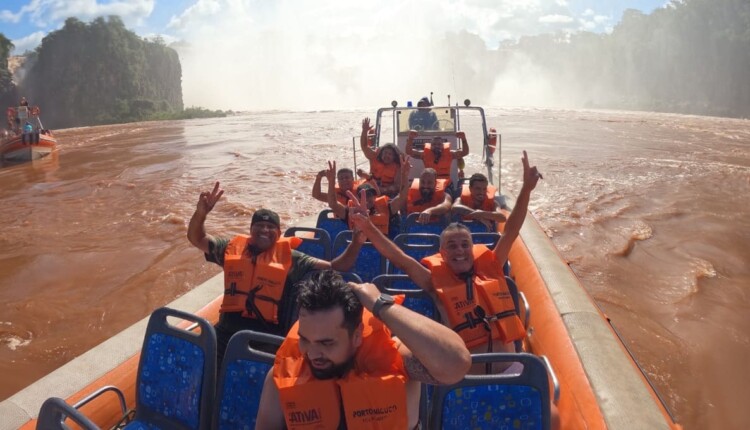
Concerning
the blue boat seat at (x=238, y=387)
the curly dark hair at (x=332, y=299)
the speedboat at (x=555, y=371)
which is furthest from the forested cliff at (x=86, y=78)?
the curly dark hair at (x=332, y=299)

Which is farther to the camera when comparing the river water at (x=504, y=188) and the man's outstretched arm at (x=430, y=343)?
the river water at (x=504, y=188)

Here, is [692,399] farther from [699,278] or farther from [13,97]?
[13,97]

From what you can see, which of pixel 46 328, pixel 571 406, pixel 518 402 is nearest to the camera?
pixel 518 402

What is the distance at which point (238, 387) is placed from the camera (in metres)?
2.27

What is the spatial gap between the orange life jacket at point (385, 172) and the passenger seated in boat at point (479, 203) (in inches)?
46.4

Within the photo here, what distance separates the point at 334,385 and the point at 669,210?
11.1 metres

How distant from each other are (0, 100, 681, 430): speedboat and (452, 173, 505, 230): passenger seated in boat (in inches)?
32.4

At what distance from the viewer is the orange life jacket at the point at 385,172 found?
649cm

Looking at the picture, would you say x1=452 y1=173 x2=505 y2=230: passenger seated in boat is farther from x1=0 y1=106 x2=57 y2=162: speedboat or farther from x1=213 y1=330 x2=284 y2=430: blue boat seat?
x1=0 y1=106 x2=57 y2=162: speedboat

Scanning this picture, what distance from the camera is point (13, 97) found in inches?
1639

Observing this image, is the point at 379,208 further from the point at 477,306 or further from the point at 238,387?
the point at 238,387

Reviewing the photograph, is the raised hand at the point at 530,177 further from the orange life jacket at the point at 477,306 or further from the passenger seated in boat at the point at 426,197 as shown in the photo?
the passenger seated in boat at the point at 426,197

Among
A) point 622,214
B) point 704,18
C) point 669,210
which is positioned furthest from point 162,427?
point 704,18

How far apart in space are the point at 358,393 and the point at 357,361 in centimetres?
12
